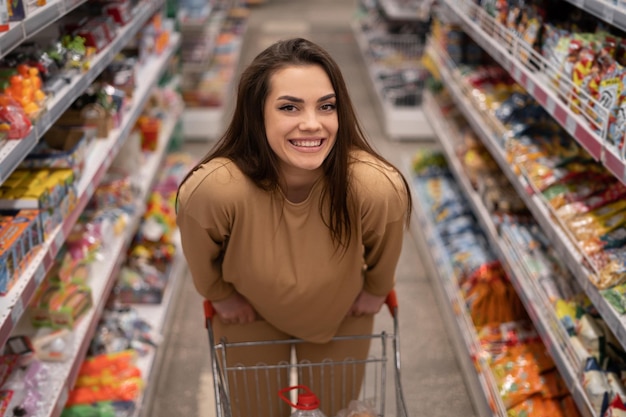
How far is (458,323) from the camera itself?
3271 millimetres

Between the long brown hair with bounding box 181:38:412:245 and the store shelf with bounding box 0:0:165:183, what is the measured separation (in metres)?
0.57

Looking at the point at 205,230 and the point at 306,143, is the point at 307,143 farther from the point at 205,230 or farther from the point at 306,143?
the point at 205,230

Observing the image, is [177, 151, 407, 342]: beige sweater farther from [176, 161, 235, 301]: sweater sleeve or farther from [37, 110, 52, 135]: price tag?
[37, 110, 52, 135]: price tag

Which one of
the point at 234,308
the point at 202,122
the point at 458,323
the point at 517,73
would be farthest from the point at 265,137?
the point at 202,122

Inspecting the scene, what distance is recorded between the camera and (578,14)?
3066 mm

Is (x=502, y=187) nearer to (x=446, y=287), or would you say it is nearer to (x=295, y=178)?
(x=446, y=287)

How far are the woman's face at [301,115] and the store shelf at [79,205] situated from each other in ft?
2.94

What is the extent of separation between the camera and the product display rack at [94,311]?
7.89ft

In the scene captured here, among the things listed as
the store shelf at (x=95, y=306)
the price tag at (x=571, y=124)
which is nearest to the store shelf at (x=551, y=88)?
the price tag at (x=571, y=124)

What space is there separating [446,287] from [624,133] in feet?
5.46

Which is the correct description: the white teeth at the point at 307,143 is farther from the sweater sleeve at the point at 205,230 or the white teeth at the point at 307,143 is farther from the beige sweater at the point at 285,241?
the sweater sleeve at the point at 205,230

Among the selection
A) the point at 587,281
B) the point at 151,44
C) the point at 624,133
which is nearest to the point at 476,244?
the point at 587,281

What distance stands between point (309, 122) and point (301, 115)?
0.03m

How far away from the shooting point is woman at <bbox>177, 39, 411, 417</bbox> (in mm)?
1752
